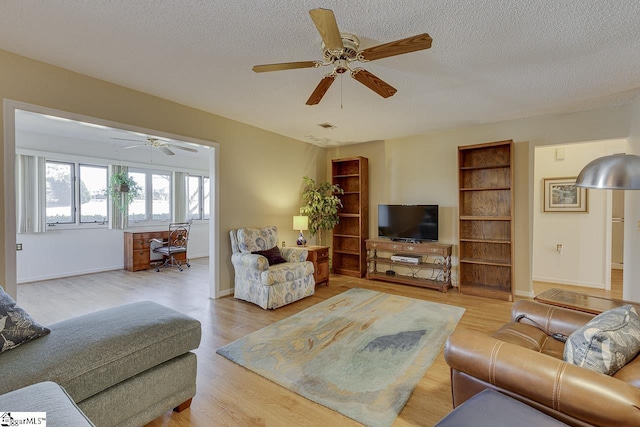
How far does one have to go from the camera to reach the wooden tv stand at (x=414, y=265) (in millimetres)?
4582

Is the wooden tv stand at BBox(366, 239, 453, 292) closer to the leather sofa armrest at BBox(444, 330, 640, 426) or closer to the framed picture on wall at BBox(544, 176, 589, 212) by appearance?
the framed picture on wall at BBox(544, 176, 589, 212)

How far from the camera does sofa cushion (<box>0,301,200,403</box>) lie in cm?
131

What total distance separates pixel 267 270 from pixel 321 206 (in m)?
1.94

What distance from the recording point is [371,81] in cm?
234

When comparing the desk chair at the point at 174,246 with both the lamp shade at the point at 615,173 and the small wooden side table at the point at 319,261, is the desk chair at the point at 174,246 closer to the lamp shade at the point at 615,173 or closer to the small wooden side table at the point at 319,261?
the small wooden side table at the point at 319,261

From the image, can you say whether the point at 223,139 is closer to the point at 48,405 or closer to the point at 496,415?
the point at 48,405

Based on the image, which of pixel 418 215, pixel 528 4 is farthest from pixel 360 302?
pixel 528 4

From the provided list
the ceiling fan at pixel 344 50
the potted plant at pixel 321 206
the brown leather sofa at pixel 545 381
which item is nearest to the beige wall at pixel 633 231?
the brown leather sofa at pixel 545 381

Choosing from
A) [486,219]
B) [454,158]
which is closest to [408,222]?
[486,219]

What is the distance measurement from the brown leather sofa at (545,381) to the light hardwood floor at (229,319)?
2.02 feet

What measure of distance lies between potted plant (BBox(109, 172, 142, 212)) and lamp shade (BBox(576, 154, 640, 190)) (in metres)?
7.05

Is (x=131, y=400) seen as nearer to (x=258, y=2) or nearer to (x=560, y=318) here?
(x=258, y=2)

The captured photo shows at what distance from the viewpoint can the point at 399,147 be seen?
541 centimetres

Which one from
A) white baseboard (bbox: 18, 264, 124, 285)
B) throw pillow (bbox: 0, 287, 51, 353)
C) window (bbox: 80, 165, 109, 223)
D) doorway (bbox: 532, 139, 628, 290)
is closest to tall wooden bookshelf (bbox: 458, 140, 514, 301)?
doorway (bbox: 532, 139, 628, 290)
